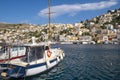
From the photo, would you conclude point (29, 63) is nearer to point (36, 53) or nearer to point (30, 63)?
point (30, 63)

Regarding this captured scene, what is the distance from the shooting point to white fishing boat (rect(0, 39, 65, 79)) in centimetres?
3334

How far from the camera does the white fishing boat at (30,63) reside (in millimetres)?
33344

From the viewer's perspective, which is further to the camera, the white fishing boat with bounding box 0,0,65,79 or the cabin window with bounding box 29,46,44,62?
the cabin window with bounding box 29,46,44,62

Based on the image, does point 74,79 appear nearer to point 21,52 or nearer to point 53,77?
point 53,77

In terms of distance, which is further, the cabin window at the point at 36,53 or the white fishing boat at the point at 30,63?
the cabin window at the point at 36,53

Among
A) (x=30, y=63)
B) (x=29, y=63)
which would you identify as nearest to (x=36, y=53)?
(x=30, y=63)

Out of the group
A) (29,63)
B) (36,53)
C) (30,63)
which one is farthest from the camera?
(36,53)

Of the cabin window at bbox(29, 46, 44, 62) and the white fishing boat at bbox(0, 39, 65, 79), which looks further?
the cabin window at bbox(29, 46, 44, 62)

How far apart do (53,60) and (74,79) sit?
31.3ft

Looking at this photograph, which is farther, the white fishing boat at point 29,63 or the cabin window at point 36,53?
the cabin window at point 36,53

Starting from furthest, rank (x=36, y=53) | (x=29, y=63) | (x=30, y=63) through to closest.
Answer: (x=36, y=53), (x=30, y=63), (x=29, y=63)

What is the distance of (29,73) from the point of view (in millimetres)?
34156

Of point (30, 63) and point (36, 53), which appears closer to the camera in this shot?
point (30, 63)

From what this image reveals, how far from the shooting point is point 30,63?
1359 inches
